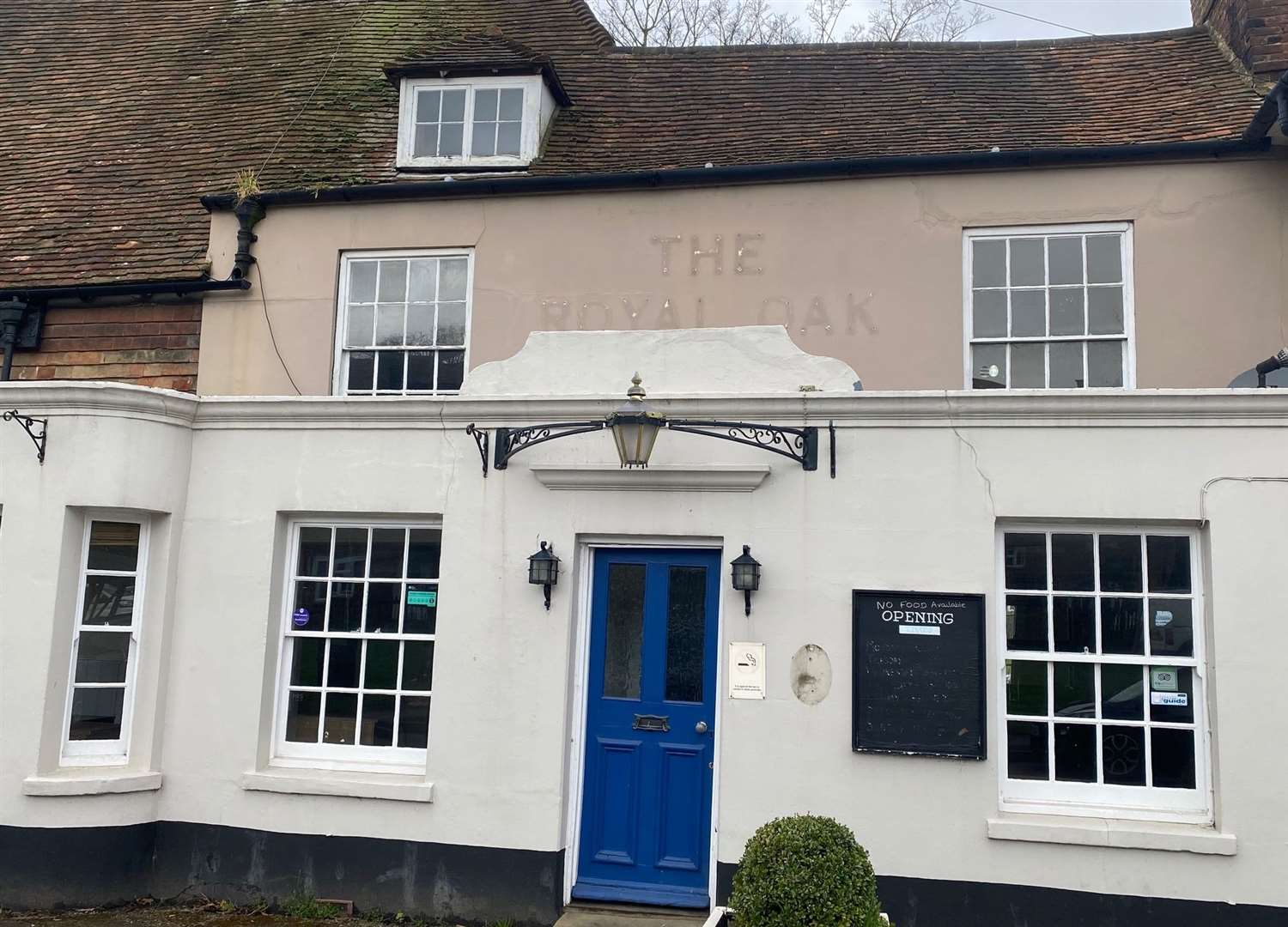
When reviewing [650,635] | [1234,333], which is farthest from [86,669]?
[1234,333]

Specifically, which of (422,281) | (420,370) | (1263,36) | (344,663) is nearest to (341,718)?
(344,663)

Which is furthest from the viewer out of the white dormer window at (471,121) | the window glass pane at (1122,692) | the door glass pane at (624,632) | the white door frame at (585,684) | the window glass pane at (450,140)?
the window glass pane at (450,140)

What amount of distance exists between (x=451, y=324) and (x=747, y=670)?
415cm

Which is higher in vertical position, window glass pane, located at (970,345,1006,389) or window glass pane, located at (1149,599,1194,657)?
window glass pane, located at (970,345,1006,389)

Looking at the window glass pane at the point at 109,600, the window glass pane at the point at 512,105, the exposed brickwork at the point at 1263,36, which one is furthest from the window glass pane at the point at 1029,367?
the window glass pane at the point at 109,600

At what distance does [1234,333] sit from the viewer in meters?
8.30

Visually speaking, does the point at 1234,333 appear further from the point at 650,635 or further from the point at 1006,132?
the point at 650,635

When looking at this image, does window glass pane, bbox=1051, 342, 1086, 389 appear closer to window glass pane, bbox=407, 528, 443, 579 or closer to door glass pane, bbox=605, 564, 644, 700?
door glass pane, bbox=605, 564, 644, 700

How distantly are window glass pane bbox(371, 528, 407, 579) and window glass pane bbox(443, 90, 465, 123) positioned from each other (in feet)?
14.5

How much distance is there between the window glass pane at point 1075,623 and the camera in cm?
721

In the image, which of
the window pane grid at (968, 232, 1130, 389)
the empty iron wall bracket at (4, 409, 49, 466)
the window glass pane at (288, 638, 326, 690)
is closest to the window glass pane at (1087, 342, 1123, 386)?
the window pane grid at (968, 232, 1130, 389)

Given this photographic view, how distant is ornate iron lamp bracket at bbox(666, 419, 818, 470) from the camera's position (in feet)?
24.7

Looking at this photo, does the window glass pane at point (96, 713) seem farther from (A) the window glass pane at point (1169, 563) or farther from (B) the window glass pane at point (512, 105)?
(A) the window glass pane at point (1169, 563)

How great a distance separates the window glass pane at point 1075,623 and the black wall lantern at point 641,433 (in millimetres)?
1804
